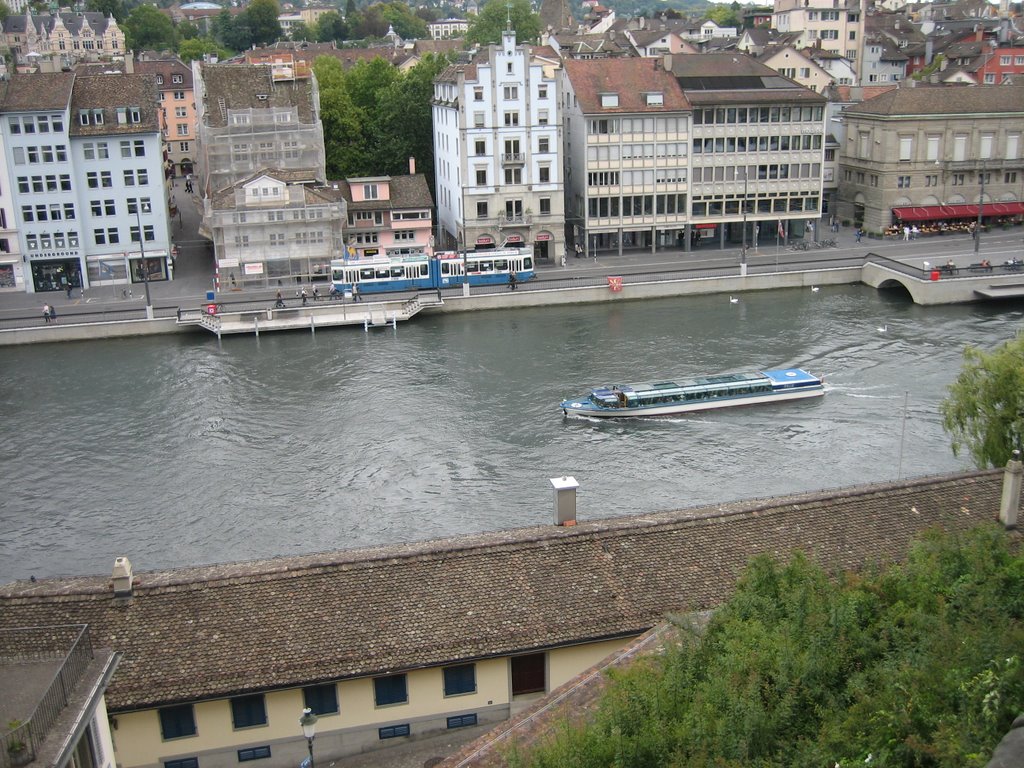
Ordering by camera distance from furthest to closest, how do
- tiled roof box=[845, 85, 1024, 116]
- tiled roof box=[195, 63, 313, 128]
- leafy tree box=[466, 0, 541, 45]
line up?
1. leafy tree box=[466, 0, 541, 45]
2. tiled roof box=[845, 85, 1024, 116]
3. tiled roof box=[195, 63, 313, 128]

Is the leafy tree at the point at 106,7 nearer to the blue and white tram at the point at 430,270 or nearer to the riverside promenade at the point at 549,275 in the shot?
the riverside promenade at the point at 549,275

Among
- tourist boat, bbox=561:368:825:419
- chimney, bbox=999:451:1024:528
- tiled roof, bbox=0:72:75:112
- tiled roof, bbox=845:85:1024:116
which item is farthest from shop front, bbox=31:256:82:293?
chimney, bbox=999:451:1024:528

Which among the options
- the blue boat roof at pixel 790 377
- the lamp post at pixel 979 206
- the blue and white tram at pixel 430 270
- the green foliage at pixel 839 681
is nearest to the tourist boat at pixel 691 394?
the blue boat roof at pixel 790 377

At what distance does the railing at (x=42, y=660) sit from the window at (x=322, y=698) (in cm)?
432

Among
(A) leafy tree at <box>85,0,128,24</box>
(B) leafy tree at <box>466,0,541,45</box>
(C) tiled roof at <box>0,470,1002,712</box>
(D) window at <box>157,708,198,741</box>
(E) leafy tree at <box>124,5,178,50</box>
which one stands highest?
(A) leafy tree at <box>85,0,128,24</box>

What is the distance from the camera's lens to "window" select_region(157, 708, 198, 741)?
20547 millimetres

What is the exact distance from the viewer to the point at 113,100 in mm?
70062

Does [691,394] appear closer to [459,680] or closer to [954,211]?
[459,680]

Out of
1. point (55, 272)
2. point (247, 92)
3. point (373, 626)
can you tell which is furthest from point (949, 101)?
point (373, 626)

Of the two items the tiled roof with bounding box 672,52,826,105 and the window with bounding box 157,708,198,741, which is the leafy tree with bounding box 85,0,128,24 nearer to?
the tiled roof with bounding box 672,52,826,105

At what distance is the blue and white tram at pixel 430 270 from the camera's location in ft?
223

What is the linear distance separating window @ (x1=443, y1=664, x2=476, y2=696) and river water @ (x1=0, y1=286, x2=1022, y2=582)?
13.4 m

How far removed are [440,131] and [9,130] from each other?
28121 mm

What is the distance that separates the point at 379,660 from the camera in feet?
68.8
